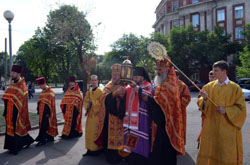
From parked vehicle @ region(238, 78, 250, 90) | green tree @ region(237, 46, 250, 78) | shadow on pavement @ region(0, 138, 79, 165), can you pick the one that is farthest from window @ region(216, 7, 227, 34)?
shadow on pavement @ region(0, 138, 79, 165)

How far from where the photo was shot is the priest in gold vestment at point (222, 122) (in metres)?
4.17

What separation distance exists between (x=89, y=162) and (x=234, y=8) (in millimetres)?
43665

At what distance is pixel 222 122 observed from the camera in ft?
13.9

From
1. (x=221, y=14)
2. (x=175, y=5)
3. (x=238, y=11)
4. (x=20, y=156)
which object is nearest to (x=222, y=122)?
(x=20, y=156)

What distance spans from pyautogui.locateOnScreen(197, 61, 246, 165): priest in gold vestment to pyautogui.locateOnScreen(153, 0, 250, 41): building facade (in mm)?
40293

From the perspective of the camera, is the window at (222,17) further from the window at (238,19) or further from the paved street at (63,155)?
the paved street at (63,155)

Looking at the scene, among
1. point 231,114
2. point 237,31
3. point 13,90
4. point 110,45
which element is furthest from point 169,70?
point 110,45

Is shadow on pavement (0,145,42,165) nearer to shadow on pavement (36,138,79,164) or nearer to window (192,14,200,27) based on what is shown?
shadow on pavement (36,138,79,164)

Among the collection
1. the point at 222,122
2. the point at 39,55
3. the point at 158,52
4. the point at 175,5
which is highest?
the point at 175,5

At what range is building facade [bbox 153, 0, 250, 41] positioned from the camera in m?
42.2

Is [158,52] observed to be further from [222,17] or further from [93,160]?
[222,17]

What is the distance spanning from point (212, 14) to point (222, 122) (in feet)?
146

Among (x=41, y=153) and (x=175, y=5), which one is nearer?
(x=41, y=153)

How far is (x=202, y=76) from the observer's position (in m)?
45.8
